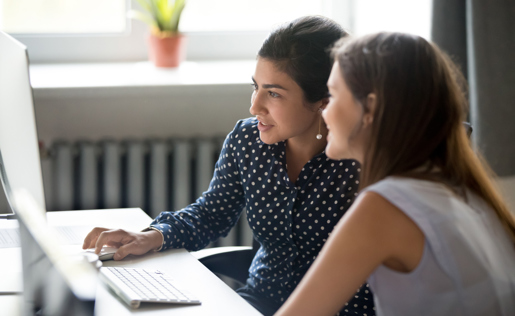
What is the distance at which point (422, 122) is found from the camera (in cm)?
93

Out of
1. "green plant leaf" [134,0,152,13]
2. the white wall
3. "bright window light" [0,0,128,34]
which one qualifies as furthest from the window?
the white wall

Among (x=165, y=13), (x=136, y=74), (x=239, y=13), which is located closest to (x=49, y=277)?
(x=136, y=74)

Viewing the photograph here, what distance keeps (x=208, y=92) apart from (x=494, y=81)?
965mm

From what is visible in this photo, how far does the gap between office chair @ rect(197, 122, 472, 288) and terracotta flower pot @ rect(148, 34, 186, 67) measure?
3.62 ft

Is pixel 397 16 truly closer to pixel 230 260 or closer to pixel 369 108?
pixel 230 260

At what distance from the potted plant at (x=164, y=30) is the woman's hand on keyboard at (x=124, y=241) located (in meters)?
1.21

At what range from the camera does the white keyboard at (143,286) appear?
1.04m

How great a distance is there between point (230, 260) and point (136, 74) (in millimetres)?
1050

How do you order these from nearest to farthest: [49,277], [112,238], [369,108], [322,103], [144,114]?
[49,277]
[369,108]
[112,238]
[322,103]
[144,114]

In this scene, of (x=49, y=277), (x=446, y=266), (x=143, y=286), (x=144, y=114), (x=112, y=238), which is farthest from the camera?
(x=144, y=114)

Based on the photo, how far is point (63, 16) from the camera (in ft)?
8.12

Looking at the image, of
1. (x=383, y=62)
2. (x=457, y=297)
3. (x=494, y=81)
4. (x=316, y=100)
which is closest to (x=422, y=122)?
(x=383, y=62)

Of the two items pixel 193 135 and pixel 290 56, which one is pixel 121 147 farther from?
pixel 290 56

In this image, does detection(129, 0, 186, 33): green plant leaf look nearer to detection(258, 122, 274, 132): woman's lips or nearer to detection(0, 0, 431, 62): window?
detection(0, 0, 431, 62): window
